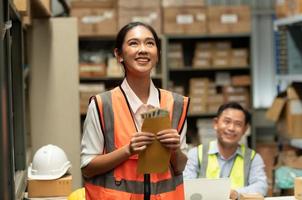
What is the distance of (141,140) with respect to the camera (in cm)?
162

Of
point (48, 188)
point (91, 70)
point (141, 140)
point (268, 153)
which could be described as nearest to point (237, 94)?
point (268, 153)

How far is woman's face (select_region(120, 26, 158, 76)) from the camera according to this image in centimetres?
174

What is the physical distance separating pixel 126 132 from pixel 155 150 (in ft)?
0.45

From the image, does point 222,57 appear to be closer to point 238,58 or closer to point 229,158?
point 238,58

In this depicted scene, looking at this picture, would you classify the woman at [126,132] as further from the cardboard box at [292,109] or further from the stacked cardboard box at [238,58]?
the stacked cardboard box at [238,58]

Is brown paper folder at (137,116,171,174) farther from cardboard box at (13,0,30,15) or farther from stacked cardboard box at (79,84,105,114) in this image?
stacked cardboard box at (79,84,105,114)

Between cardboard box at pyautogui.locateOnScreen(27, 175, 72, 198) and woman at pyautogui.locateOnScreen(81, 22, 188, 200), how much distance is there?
1086 millimetres

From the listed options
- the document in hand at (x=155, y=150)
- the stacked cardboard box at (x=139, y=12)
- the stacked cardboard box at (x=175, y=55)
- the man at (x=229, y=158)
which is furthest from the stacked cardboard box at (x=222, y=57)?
the document in hand at (x=155, y=150)

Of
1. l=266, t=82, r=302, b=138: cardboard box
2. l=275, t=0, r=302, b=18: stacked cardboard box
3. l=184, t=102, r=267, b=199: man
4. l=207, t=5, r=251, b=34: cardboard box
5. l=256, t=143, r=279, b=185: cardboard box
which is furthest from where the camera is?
l=207, t=5, r=251, b=34: cardboard box

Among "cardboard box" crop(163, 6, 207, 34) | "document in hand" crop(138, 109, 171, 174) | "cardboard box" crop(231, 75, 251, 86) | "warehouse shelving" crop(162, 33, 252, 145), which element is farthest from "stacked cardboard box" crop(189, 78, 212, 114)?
"document in hand" crop(138, 109, 171, 174)

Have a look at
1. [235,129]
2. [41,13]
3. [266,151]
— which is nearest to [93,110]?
[235,129]

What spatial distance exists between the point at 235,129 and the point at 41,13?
1.72 meters

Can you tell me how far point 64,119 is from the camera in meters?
4.00

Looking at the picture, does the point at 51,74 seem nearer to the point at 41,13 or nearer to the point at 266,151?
the point at 41,13
